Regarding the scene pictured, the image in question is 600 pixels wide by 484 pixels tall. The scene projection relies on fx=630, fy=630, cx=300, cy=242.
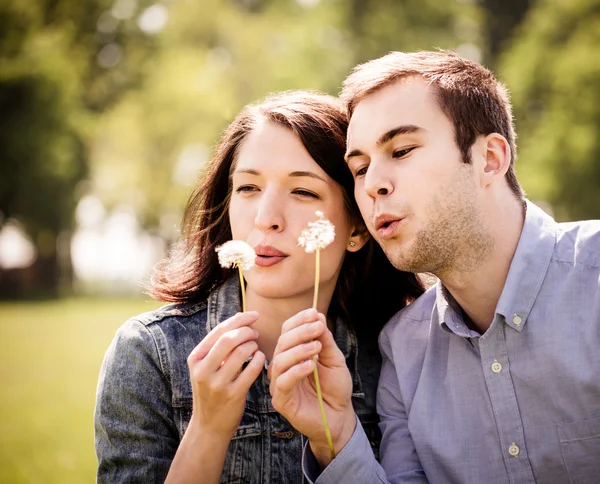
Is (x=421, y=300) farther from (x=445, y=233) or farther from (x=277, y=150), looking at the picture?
(x=277, y=150)

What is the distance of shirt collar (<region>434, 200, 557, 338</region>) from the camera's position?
3.18 metres

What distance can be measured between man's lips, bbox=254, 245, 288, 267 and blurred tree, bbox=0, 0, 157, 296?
28.5m

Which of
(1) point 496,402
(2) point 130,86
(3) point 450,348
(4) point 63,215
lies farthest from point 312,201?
(2) point 130,86

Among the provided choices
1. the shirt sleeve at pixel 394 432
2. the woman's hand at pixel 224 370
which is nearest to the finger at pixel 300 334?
the woman's hand at pixel 224 370

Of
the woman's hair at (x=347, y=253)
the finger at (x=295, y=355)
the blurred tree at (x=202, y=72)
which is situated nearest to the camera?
the finger at (x=295, y=355)

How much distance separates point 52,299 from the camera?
98.2 ft

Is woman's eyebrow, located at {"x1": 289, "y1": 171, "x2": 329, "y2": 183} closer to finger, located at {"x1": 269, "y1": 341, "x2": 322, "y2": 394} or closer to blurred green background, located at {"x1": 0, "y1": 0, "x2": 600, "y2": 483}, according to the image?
finger, located at {"x1": 269, "y1": 341, "x2": 322, "y2": 394}

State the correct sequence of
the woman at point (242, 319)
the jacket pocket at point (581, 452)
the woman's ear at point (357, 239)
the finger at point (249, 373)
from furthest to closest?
the woman's ear at point (357, 239), the jacket pocket at point (581, 452), the woman at point (242, 319), the finger at point (249, 373)

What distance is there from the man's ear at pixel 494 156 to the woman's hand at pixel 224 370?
1590mm

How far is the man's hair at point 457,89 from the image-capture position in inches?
133

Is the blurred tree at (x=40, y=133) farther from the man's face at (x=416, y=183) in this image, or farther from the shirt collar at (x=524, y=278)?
the shirt collar at (x=524, y=278)

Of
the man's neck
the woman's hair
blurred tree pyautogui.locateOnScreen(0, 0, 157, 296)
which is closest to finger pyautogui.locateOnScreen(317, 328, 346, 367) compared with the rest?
the man's neck

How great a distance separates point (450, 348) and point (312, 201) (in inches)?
43.6

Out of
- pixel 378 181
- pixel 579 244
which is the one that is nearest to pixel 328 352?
pixel 378 181
